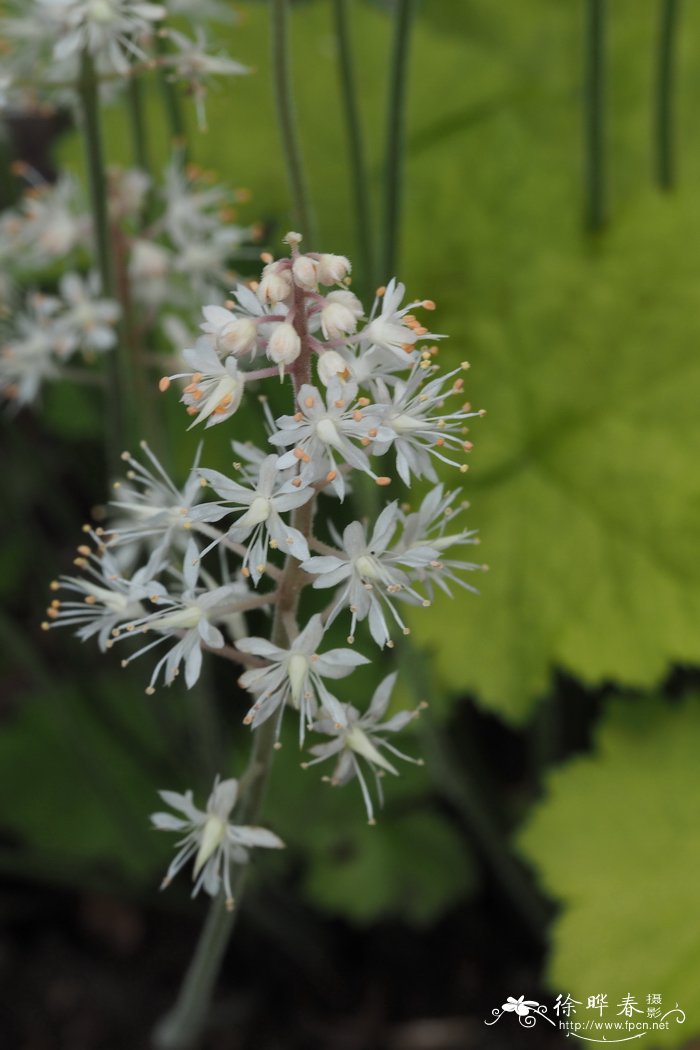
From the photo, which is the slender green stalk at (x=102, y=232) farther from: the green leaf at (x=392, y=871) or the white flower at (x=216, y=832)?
the green leaf at (x=392, y=871)

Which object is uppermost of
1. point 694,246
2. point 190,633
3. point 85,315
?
point 694,246

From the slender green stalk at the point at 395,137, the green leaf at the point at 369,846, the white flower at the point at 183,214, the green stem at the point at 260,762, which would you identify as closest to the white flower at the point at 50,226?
the white flower at the point at 183,214

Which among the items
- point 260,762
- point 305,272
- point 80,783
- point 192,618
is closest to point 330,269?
point 305,272

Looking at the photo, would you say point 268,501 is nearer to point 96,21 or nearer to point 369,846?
point 96,21

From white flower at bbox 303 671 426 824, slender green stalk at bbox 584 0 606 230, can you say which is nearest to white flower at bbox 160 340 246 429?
white flower at bbox 303 671 426 824

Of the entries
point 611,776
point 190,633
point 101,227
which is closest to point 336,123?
point 101,227

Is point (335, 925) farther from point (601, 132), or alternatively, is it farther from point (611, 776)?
point (601, 132)

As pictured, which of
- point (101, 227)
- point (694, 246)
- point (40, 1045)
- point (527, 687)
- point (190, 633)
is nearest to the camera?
point (190, 633)
